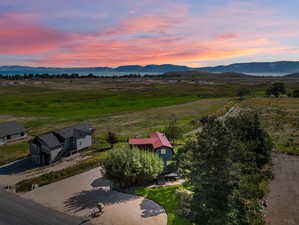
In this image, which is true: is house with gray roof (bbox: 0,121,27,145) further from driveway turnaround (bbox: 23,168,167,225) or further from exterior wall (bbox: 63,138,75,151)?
driveway turnaround (bbox: 23,168,167,225)

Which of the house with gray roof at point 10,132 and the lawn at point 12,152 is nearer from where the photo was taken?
the lawn at point 12,152

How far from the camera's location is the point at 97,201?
26.6 metres

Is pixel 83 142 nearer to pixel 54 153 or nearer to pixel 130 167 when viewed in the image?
pixel 54 153

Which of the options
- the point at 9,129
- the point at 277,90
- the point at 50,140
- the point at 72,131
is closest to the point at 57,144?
the point at 50,140

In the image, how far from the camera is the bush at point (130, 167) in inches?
1127

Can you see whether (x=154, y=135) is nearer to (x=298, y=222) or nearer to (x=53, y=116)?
(x=298, y=222)

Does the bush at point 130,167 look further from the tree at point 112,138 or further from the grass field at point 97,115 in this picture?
the grass field at point 97,115

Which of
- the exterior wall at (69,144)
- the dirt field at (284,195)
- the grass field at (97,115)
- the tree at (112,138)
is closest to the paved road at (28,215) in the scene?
the exterior wall at (69,144)

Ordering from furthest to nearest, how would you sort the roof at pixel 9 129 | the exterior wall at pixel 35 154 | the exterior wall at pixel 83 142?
1. the roof at pixel 9 129
2. the exterior wall at pixel 83 142
3. the exterior wall at pixel 35 154

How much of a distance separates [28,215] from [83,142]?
81.3 feet

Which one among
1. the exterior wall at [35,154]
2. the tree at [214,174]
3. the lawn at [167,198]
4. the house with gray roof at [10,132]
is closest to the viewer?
the tree at [214,174]

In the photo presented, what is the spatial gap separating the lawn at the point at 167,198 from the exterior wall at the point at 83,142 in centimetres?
2282

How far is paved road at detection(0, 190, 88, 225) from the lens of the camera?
22.5 meters

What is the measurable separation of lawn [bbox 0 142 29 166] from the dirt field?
147 feet
